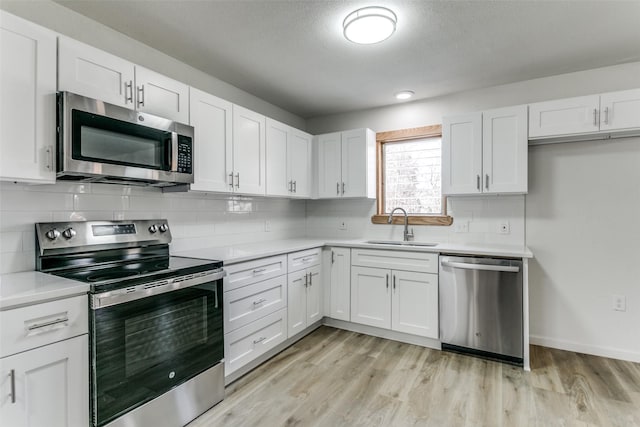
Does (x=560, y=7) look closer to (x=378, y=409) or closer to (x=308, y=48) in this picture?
(x=308, y=48)

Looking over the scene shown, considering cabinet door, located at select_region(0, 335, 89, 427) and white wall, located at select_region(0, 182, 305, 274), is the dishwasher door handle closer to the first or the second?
white wall, located at select_region(0, 182, 305, 274)

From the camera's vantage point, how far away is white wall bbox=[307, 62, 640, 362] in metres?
2.70

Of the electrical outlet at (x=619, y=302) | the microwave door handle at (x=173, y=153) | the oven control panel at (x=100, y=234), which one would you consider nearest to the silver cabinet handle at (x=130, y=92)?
the microwave door handle at (x=173, y=153)

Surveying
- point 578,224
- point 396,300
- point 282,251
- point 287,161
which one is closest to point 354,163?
point 287,161

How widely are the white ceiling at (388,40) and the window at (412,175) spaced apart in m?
0.55

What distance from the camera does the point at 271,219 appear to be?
11.9 feet

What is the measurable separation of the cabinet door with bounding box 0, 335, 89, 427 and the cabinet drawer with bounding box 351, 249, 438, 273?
2.29m

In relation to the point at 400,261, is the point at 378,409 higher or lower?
lower

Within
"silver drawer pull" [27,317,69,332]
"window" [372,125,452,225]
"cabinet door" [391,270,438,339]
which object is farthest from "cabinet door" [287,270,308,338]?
"silver drawer pull" [27,317,69,332]

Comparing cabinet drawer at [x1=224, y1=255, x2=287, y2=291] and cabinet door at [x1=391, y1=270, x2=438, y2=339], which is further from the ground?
cabinet drawer at [x1=224, y1=255, x2=287, y2=291]

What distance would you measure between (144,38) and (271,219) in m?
2.00

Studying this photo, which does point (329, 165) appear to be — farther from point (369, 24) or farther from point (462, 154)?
point (369, 24)

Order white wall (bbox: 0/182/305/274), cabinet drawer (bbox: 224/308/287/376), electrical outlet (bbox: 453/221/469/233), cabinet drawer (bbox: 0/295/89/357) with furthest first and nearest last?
electrical outlet (bbox: 453/221/469/233) → cabinet drawer (bbox: 224/308/287/376) → white wall (bbox: 0/182/305/274) → cabinet drawer (bbox: 0/295/89/357)

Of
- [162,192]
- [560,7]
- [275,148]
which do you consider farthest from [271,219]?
[560,7]
